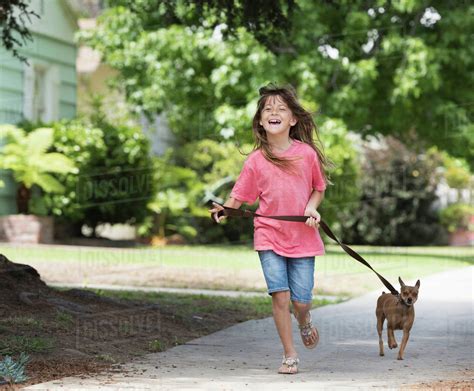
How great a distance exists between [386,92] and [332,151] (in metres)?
2.68

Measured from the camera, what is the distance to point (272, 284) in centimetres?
640

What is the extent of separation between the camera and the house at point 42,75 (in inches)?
764

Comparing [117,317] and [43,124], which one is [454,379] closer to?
[117,317]

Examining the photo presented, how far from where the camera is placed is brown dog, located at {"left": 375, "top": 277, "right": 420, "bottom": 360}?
6.80m

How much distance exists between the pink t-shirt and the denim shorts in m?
0.06

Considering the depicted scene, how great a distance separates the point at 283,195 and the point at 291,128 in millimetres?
612

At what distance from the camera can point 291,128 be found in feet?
22.4

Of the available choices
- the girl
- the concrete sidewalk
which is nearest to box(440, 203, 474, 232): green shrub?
the concrete sidewalk

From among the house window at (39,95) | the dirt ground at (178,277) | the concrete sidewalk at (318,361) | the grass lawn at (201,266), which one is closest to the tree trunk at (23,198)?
the grass lawn at (201,266)

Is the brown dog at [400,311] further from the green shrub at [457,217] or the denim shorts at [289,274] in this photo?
the green shrub at [457,217]

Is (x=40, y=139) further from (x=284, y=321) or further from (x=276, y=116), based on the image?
(x=284, y=321)

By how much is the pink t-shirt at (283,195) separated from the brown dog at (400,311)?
2.45 feet

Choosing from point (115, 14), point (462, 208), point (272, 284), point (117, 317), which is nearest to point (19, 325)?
point (117, 317)

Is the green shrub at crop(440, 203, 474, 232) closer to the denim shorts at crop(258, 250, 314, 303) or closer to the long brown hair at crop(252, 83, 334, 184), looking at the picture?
the long brown hair at crop(252, 83, 334, 184)
